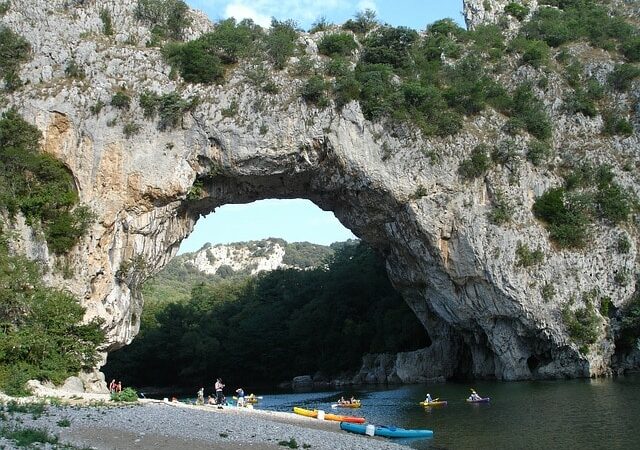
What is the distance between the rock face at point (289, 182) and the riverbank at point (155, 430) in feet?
48.9

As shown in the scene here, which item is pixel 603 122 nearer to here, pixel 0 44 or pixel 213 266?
pixel 0 44

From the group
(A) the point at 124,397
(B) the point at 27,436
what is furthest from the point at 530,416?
(B) the point at 27,436

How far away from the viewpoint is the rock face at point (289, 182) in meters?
35.4

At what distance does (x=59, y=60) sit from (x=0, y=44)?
10.8 ft

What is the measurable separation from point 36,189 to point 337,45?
72.0ft

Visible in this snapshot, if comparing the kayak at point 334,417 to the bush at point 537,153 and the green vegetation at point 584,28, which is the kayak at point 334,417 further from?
the green vegetation at point 584,28

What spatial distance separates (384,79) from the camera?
4075 cm

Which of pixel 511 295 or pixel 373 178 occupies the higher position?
pixel 373 178

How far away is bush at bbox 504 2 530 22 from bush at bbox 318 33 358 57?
19020 millimetres

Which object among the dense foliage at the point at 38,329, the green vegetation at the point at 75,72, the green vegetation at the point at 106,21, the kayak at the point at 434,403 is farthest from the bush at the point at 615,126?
the dense foliage at the point at 38,329

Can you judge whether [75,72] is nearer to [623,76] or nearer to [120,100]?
[120,100]

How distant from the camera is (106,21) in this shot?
4066 cm

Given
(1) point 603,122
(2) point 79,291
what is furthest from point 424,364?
(2) point 79,291

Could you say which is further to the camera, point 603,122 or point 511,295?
point 603,122
